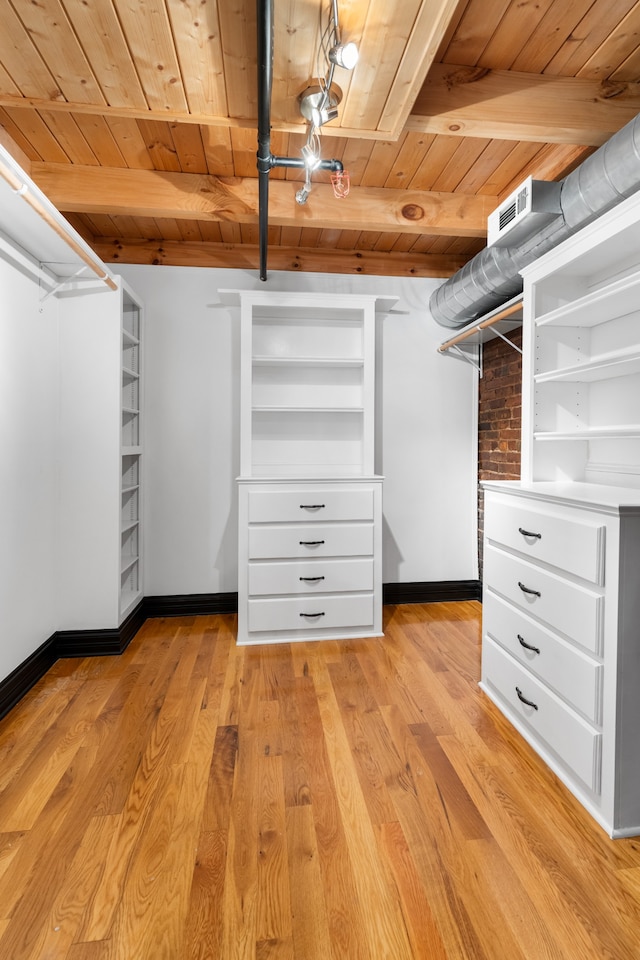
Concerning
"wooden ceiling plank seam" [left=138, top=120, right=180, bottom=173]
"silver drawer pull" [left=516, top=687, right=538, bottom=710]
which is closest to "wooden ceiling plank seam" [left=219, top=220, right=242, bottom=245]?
"wooden ceiling plank seam" [left=138, top=120, right=180, bottom=173]

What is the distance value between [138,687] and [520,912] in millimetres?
1844

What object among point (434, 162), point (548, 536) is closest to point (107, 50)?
point (434, 162)

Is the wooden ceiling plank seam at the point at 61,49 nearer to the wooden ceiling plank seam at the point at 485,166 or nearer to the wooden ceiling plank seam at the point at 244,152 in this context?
the wooden ceiling plank seam at the point at 244,152

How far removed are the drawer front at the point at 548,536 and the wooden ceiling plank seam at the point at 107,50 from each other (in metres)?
2.08

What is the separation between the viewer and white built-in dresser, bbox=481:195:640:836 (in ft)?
4.89

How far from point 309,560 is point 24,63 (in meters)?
2.47

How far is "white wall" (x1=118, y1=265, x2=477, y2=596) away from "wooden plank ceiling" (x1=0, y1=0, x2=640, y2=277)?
0.66 m

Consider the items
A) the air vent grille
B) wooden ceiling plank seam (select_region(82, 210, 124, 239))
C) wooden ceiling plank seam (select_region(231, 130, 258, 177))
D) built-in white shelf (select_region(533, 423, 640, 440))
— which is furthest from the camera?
wooden ceiling plank seam (select_region(82, 210, 124, 239))

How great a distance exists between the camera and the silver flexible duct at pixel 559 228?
1.71 metres

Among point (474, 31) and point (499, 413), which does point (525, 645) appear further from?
point (474, 31)

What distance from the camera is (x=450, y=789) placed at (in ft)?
5.52

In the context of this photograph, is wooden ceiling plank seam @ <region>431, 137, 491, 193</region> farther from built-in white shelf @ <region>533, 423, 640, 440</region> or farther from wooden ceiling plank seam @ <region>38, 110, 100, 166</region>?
wooden ceiling plank seam @ <region>38, 110, 100, 166</region>

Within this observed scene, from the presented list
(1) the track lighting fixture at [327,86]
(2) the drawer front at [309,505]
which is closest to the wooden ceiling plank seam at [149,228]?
(1) the track lighting fixture at [327,86]

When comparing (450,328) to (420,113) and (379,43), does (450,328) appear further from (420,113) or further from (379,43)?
(379,43)
